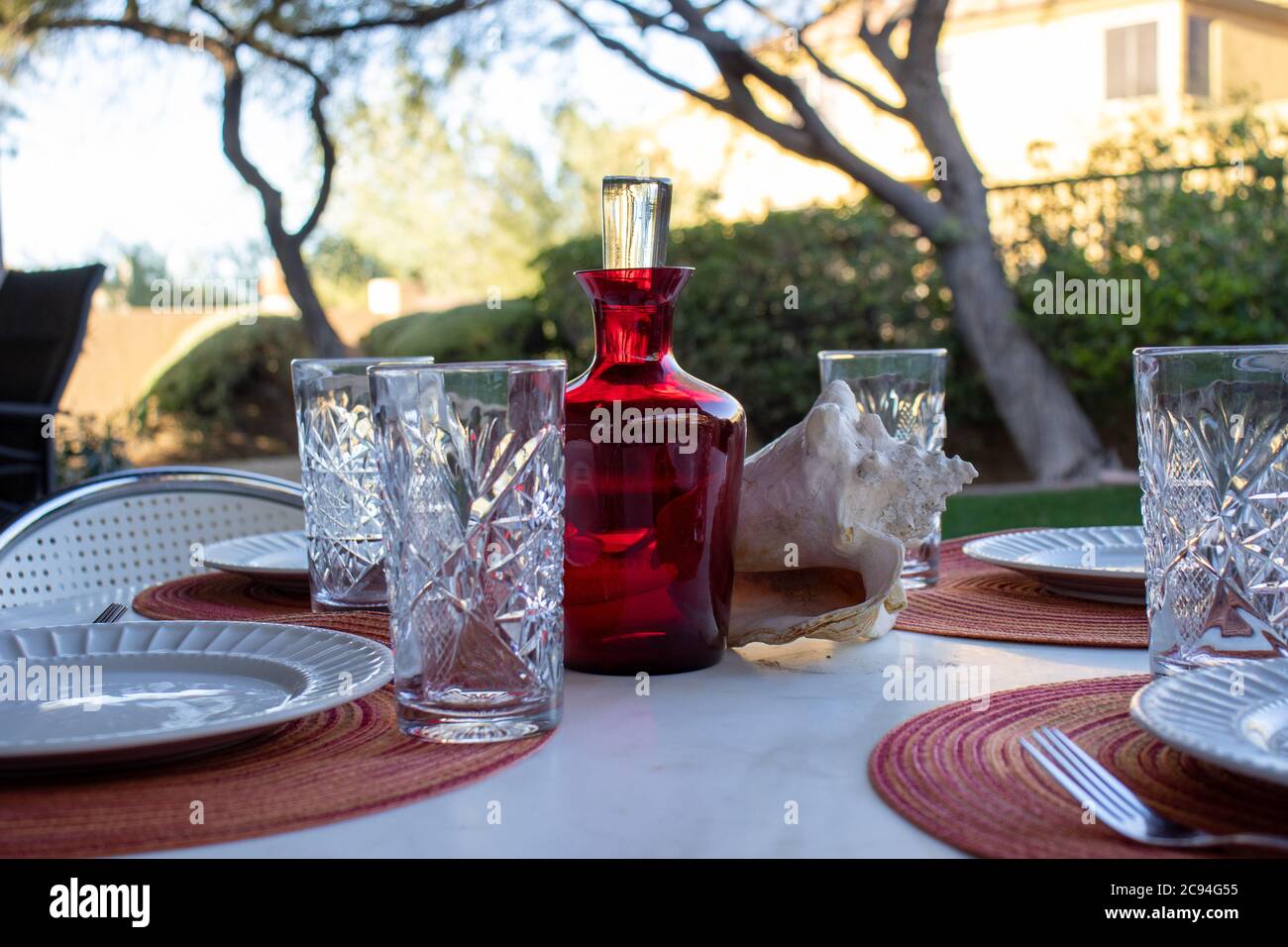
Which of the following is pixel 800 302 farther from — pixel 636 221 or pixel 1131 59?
pixel 1131 59

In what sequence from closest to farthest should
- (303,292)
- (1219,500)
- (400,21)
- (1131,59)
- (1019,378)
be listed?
(1219,500), (1019,378), (400,21), (303,292), (1131,59)

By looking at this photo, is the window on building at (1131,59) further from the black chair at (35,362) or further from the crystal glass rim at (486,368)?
the crystal glass rim at (486,368)

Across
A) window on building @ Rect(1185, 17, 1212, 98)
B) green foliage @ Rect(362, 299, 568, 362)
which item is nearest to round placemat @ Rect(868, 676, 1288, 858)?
green foliage @ Rect(362, 299, 568, 362)

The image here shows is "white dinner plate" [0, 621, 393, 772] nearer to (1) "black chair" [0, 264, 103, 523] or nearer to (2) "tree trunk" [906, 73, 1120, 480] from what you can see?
(1) "black chair" [0, 264, 103, 523]

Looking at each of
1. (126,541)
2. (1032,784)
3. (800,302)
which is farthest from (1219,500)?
(800,302)

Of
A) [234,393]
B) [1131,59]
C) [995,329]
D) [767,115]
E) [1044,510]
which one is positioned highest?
[1131,59]

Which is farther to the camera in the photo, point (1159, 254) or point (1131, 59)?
point (1131, 59)

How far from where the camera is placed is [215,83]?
28.5 feet

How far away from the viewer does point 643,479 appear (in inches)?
43.6

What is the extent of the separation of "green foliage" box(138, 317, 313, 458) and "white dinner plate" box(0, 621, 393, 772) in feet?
31.3

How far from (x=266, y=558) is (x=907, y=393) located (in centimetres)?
82

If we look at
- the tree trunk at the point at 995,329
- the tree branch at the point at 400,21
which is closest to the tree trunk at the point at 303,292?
the tree branch at the point at 400,21

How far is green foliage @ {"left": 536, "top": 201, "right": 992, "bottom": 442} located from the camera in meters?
7.72
